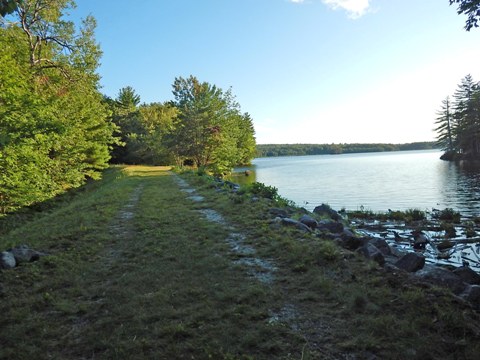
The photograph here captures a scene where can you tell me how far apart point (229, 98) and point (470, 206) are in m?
31.1

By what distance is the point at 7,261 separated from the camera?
574 cm

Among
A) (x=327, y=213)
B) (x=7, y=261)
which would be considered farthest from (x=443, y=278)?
(x=327, y=213)

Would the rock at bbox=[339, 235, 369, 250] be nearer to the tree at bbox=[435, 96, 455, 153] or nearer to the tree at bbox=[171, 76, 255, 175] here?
the tree at bbox=[171, 76, 255, 175]

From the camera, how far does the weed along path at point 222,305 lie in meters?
3.28

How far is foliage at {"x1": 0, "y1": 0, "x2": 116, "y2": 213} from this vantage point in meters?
13.1

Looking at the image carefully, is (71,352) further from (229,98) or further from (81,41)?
(229,98)

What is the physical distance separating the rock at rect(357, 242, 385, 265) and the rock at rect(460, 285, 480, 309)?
1.28 meters

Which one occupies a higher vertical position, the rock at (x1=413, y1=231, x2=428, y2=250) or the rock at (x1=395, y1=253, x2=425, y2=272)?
the rock at (x1=395, y1=253, x2=425, y2=272)

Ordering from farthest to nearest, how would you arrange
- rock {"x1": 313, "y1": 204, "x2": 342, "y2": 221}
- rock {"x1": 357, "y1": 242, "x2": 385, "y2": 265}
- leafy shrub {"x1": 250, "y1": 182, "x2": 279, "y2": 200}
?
leafy shrub {"x1": 250, "y1": 182, "x2": 279, "y2": 200} < rock {"x1": 313, "y1": 204, "x2": 342, "y2": 221} < rock {"x1": 357, "y1": 242, "x2": 385, "y2": 265}

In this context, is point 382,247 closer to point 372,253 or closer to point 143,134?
point 372,253

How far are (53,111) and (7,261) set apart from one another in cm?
1318

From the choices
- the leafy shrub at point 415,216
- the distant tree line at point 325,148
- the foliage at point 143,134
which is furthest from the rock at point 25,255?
the distant tree line at point 325,148

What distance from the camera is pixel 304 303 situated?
421 centimetres

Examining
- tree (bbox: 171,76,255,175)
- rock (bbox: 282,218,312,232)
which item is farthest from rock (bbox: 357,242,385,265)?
tree (bbox: 171,76,255,175)
